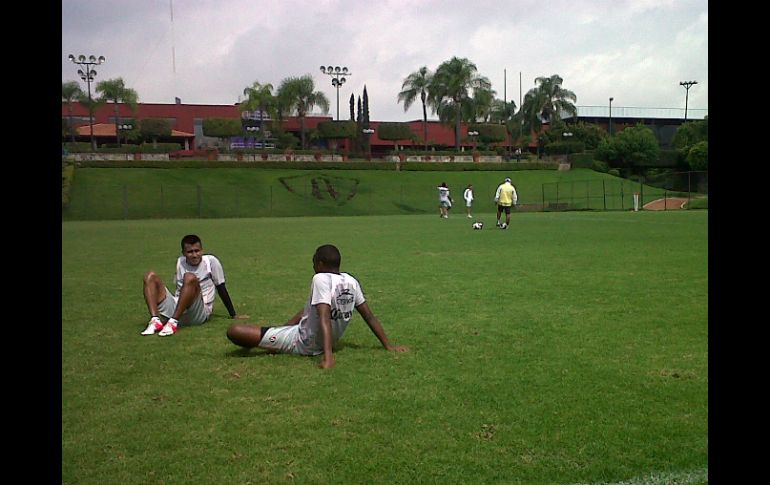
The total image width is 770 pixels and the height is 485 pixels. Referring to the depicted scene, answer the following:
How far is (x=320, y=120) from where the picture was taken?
83062mm

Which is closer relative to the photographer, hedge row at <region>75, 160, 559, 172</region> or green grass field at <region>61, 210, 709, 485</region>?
green grass field at <region>61, 210, 709, 485</region>

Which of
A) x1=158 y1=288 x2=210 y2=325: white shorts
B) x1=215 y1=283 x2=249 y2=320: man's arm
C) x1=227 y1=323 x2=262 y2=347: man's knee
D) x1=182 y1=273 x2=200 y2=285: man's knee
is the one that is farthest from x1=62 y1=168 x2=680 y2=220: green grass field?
x1=227 y1=323 x2=262 y2=347: man's knee

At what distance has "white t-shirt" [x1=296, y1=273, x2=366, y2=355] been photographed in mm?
5836

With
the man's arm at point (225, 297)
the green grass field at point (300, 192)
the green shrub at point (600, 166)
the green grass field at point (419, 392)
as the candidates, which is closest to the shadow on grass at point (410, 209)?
the green grass field at point (300, 192)

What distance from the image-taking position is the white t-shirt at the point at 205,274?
7.70 metres

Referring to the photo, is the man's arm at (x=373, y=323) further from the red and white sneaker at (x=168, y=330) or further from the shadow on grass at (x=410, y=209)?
the shadow on grass at (x=410, y=209)

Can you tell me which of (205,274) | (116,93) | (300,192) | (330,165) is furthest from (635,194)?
(116,93)

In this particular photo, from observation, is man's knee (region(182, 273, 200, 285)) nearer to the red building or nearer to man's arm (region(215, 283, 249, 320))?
man's arm (region(215, 283, 249, 320))

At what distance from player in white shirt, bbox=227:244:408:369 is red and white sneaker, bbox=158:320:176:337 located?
140 centimetres

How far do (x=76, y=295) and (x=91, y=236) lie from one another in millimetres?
15229

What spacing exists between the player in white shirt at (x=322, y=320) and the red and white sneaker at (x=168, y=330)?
1.40 metres
